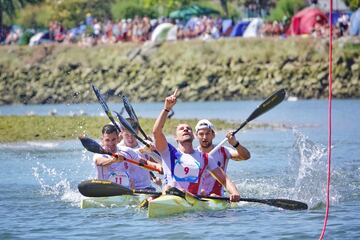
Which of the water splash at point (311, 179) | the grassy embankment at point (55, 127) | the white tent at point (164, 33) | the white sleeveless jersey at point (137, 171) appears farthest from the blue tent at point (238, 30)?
the white sleeveless jersey at point (137, 171)

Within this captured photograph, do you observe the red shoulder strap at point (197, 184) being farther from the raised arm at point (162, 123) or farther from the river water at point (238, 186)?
the raised arm at point (162, 123)

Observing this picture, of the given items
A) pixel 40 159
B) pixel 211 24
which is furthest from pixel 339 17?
pixel 40 159

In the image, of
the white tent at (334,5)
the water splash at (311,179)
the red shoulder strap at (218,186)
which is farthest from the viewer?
the white tent at (334,5)

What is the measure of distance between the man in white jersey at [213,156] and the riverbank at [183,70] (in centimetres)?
3649

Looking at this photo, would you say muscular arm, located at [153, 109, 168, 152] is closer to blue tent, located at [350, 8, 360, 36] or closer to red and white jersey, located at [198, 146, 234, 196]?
red and white jersey, located at [198, 146, 234, 196]

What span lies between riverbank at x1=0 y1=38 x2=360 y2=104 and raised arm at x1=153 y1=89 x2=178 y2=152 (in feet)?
124

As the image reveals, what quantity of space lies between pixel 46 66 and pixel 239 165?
37666 mm

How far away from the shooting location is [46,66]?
62938 mm

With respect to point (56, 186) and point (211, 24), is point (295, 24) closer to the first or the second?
point (211, 24)

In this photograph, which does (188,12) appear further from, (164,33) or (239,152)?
(239,152)

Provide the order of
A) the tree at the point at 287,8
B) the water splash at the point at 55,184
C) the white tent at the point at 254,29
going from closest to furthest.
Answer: the water splash at the point at 55,184
the white tent at the point at 254,29
the tree at the point at 287,8

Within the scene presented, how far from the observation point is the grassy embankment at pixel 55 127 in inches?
1286

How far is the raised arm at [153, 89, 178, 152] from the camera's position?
15.7 metres

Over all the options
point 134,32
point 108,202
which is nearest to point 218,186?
point 108,202
